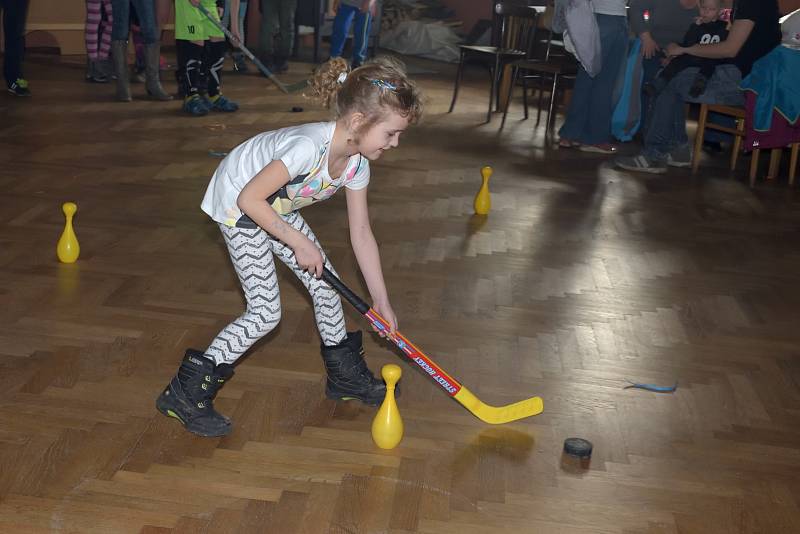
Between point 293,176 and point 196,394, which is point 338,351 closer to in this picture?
point 196,394

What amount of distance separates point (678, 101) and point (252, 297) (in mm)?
Answer: 4288

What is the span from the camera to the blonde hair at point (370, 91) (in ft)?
6.98

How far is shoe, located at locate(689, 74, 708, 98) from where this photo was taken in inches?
227

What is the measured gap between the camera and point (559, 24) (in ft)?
19.8

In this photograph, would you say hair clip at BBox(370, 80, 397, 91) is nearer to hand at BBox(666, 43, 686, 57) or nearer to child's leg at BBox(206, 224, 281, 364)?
child's leg at BBox(206, 224, 281, 364)

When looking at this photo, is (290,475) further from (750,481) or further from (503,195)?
(503,195)

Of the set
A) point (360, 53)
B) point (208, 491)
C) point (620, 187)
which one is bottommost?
point (208, 491)

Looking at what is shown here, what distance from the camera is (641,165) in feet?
19.3

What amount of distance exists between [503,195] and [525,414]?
2.55 meters

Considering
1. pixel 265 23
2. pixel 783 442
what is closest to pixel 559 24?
pixel 265 23

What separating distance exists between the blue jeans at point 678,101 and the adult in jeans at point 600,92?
1.10ft

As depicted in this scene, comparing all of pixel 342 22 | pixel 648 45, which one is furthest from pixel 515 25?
pixel 648 45

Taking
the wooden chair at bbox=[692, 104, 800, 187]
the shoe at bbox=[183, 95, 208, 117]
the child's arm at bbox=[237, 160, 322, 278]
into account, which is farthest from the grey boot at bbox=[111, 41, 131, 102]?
the child's arm at bbox=[237, 160, 322, 278]

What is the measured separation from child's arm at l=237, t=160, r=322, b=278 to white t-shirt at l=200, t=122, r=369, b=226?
0.21 ft
